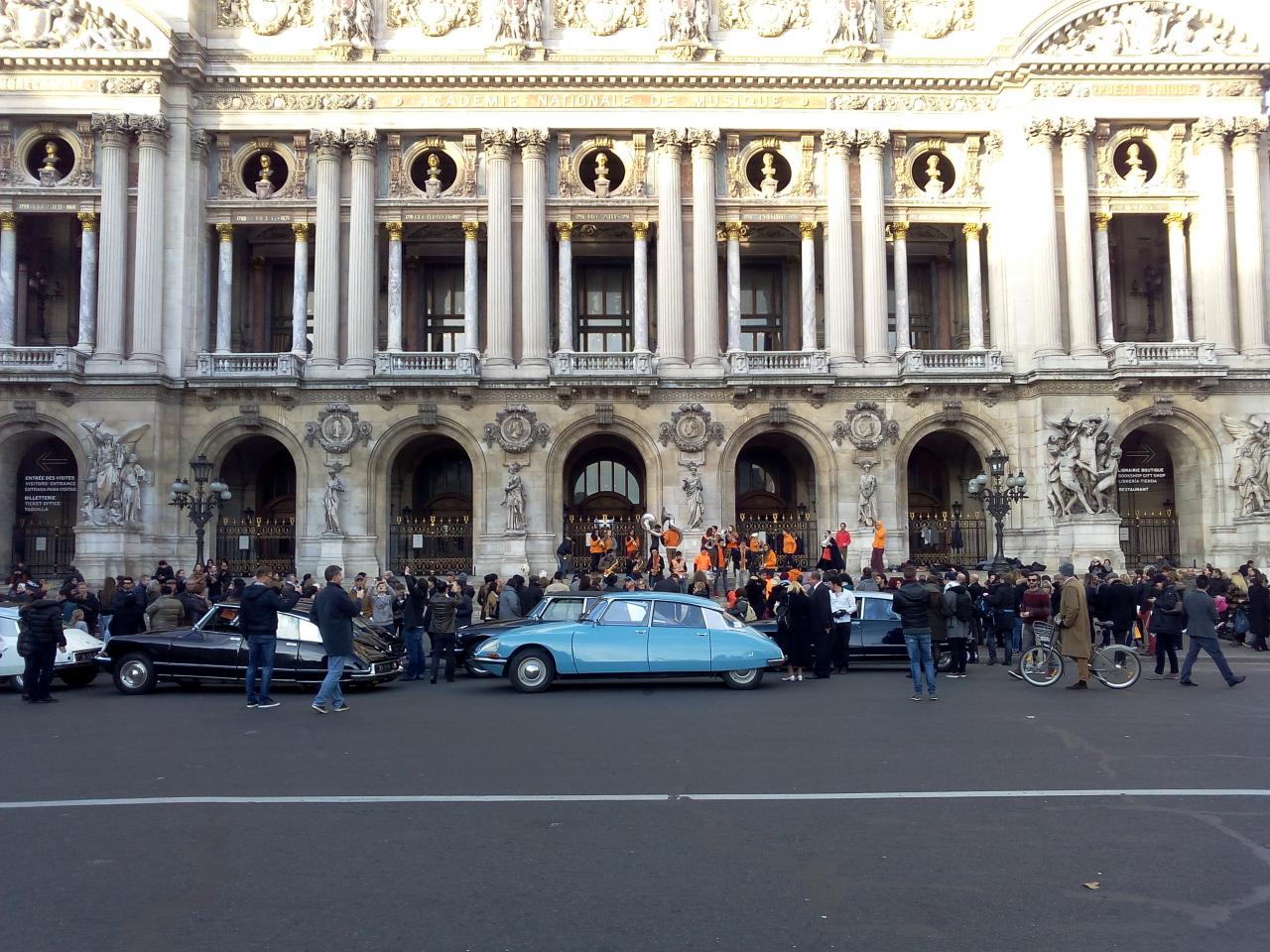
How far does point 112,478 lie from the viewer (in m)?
34.4

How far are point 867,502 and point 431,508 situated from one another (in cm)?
1596

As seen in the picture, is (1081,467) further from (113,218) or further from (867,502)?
(113,218)

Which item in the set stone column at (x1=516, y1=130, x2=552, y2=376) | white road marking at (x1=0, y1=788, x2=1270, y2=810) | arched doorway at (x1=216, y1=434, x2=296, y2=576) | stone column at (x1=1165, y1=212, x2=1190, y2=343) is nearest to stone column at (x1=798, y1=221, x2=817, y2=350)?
stone column at (x1=516, y1=130, x2=552, y2=376)

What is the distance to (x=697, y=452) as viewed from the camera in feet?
119

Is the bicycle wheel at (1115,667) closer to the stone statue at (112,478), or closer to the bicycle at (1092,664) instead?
the bicycle at (1092,664)

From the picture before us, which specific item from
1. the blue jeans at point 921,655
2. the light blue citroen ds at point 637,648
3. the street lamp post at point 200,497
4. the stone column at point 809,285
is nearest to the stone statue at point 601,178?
the stone column at point 809,285

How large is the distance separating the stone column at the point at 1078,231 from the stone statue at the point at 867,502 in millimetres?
7964

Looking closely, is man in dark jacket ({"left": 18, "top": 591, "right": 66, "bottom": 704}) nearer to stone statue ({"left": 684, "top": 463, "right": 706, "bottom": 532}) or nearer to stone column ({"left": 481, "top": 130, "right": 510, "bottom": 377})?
stone column ({"left": 481, "top": 130, "right": 510, "bottom": 377})

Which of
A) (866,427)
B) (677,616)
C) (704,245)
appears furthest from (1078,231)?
(677,616)

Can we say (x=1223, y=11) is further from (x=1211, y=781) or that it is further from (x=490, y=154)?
(x=1211, y=781)

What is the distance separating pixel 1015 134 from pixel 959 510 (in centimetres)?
1303

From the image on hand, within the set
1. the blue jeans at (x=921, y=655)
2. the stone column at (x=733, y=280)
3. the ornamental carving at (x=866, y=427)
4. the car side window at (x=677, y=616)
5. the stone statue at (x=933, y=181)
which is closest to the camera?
the blue jeans at (x=921, y=655)

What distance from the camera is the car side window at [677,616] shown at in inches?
681

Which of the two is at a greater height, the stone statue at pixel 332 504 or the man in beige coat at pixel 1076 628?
the stone statue at pixel 332 504
